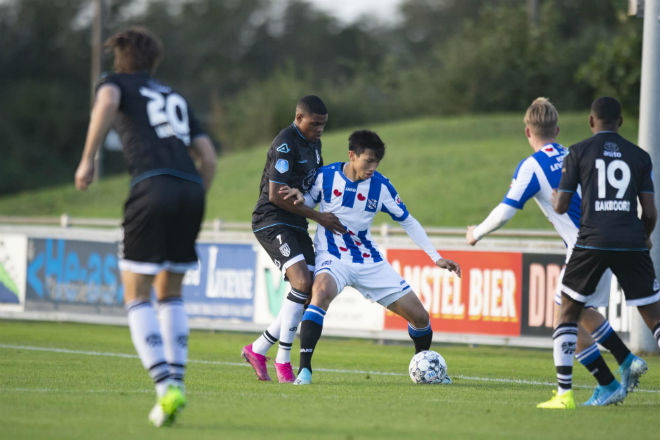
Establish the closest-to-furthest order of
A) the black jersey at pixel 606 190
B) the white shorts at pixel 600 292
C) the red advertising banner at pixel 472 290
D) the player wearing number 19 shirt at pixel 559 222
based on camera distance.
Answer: the black jersey at pixel 606 190
the white shorts at pixel 600 292
the player wearing number 19 shirt at pixel 559 222
the red advertising banner at pixel 472 290

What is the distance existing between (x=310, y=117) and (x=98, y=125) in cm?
306

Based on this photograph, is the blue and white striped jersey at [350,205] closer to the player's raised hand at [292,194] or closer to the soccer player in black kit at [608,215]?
the player's raised hand at [292,194]

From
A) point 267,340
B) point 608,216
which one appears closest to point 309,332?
point 267,340

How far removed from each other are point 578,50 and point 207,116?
85.6 ft

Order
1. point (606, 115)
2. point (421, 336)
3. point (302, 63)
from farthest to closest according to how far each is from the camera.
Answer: point (302, 63) < point (421, 336) < point (606, 115)

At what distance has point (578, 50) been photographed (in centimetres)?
4512

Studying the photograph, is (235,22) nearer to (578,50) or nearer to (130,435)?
(578,50)

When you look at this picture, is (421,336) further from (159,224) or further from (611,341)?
(159,224)

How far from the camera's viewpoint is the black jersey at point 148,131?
6.16 meters

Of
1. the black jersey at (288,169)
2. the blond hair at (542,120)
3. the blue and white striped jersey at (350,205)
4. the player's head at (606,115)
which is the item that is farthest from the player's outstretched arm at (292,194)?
the player's head at (606,115)

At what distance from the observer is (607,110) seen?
23.9 ft

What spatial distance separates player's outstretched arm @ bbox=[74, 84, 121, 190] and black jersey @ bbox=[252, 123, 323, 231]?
108 inches

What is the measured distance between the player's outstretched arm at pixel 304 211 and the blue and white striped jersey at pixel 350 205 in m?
0.16

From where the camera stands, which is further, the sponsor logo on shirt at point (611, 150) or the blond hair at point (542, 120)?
the blond hair at point (542, 120)
